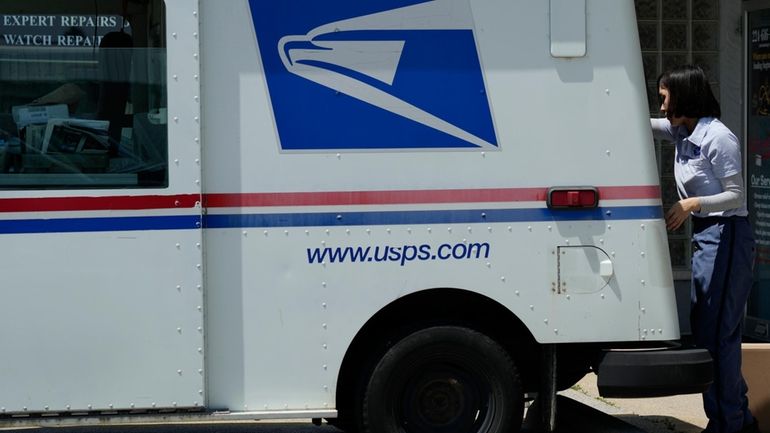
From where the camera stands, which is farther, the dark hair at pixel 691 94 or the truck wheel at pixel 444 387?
the dark hair at pixel 691 94

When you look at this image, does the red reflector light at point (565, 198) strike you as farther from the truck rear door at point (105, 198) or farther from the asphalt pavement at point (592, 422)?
the truck rear door at point (105, 198)

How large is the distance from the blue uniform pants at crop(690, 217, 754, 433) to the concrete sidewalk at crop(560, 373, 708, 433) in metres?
0.58

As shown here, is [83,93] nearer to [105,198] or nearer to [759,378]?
[105,198]

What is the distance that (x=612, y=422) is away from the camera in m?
6.20

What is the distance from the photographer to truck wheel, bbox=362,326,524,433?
5.41 m

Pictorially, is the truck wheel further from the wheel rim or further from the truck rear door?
the truck rear door

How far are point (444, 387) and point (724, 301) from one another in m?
1.57

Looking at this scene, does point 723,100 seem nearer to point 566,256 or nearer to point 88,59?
point 566,256

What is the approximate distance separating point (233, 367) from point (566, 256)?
1.62 m

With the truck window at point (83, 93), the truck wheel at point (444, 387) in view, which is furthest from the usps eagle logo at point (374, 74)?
the truck wheel at point (444, 387)

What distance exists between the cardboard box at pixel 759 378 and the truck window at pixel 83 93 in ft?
10.9

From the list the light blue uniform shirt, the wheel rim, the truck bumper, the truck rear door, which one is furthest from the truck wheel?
the light blue uniform shirt

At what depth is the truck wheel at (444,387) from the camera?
5.41 m

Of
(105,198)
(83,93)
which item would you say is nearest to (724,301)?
(105,198)
